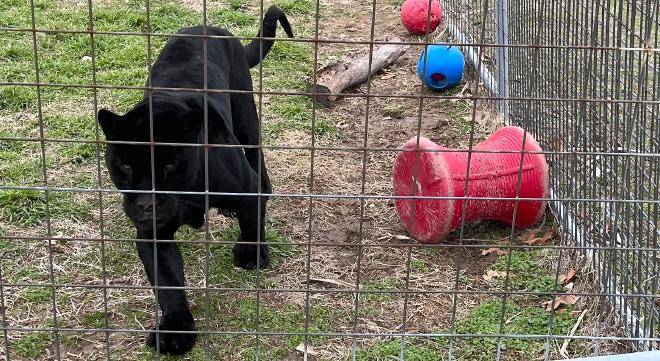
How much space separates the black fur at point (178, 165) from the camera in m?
3.50

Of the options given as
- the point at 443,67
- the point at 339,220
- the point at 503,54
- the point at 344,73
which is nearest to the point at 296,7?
the point at 344,73

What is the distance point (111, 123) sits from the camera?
11.3 feet

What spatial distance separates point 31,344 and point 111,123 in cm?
103

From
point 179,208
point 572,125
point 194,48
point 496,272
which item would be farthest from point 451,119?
point 179,208

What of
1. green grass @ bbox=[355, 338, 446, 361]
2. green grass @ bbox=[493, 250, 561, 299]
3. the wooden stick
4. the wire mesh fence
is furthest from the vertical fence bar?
green grass @ bbox=[355, 338, 446, 361]

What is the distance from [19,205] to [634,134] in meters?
3.19

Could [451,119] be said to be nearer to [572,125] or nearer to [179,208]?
[572,125]

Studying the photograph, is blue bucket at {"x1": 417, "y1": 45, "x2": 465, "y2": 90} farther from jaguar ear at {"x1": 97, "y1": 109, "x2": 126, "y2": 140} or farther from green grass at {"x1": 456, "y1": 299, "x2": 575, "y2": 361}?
jaguar ear at {"x1": 97, "y1": 109, "x2": 126, "y2": 140}

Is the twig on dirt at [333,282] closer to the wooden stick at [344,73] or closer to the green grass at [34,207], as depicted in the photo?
the green grass at [34,207]

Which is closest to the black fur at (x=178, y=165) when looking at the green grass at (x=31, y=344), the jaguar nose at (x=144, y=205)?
the jaguar nose at (x=144, y=205)

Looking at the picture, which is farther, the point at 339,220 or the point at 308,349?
the point at 339,220

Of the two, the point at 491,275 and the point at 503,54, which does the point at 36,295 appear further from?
the point at 503,54

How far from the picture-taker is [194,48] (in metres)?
→ 4.31

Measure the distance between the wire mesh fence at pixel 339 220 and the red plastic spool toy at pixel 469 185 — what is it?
0.03m
